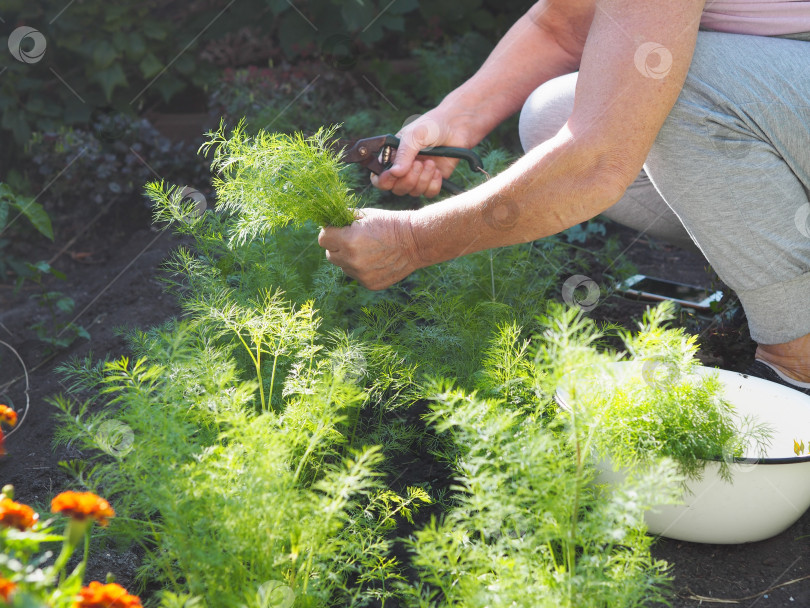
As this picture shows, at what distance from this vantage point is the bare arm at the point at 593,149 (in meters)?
1.67

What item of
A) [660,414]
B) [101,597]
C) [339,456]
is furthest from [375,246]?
[101,597]

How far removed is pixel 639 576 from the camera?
4.17 ft

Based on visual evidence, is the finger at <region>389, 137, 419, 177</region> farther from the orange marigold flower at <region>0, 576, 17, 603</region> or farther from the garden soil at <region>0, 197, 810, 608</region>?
the orange marigold flower at <region>0, 576, 17, 603</region>

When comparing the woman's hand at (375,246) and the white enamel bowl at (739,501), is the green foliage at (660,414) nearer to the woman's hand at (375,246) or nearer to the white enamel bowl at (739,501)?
the white enamel bowl at (739,501)

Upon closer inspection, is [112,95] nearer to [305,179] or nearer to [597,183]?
[305,179]

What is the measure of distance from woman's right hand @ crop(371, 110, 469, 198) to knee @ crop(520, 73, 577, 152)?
29cm

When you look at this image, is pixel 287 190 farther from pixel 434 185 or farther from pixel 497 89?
pixel 497 89

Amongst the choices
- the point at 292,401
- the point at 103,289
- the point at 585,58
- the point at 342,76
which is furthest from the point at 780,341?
the point at 342,76

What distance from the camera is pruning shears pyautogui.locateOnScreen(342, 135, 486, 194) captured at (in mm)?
2223

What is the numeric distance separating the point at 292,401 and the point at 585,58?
1017 millimetres

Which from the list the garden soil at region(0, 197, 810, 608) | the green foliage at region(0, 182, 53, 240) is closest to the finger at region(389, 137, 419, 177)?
the garden soil at region(0, 197, 810, 608)

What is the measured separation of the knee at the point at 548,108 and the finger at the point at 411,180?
46cm

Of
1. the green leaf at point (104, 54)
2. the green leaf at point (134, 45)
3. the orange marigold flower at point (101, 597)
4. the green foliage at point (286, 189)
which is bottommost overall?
the orange marigold flower at point (101, 597)

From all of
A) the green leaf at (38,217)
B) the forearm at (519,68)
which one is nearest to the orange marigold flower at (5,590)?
the forearm at (519,68)
